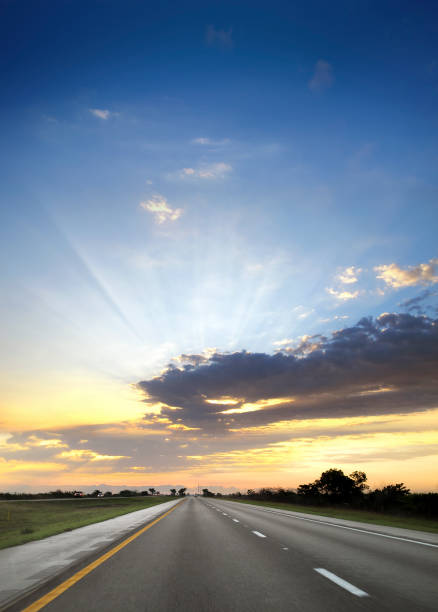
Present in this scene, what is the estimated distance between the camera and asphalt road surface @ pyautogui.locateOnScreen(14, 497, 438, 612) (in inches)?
226

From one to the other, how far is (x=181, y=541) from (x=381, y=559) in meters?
5.92

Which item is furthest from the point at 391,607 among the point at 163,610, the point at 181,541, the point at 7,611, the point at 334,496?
the point at 334,496

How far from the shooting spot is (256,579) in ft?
24.1

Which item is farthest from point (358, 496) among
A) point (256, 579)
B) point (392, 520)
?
point (256, 579)

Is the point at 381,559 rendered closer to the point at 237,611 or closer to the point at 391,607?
the point at 391,607

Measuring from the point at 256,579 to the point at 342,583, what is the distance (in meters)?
1.34

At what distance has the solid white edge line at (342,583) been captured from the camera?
20.6 ft

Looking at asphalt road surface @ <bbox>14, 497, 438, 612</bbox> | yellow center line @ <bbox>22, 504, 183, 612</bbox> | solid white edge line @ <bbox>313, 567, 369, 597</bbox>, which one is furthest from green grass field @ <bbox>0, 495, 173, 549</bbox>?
solid white edge line @ <bbox>313, 567, 369, 597</bbox>

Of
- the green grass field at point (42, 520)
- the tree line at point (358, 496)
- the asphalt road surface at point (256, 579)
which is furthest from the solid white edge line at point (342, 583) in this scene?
the tree line at point (358, 496)

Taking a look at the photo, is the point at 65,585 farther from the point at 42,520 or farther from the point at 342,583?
the point at 42,520

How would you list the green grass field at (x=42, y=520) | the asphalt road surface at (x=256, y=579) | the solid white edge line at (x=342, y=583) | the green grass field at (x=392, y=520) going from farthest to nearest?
the green grass field at (x=392, y=520) < the green grass field at (x=42, y=520) < the solid white edge line at (x=342, y=583) < the asphalt road surface at (x=256, y=579)

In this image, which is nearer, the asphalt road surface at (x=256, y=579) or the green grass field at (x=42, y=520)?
the asphalt road surface at (x=256, y=579)

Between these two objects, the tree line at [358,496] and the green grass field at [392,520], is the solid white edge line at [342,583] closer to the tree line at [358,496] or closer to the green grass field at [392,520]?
the green grass field at [392,520]

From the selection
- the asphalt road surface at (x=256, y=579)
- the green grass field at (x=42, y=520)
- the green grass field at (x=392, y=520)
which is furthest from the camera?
the green grass field at (x=392, y=520)
